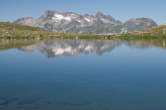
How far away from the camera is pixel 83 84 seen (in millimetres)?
32281

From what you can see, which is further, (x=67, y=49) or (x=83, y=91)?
(x=67, y=49)

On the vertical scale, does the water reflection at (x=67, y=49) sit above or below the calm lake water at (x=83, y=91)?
above

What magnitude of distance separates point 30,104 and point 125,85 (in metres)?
14.1

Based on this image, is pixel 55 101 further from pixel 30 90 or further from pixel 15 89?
pixel 15 89

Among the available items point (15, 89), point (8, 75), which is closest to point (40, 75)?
point (8, 75)

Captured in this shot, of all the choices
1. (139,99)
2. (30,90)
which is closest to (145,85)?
(139,99)

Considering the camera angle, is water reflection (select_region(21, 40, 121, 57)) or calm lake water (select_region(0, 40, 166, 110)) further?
water reflection (select_region(21, 40, 121, 57))

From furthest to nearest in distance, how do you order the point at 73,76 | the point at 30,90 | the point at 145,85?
1. the point at 73,76
2. the point at 145,85
3. the point at 30,90

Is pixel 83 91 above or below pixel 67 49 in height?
below

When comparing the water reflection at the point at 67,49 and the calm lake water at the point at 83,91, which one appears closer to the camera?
the calm lake water at the point at 83,91

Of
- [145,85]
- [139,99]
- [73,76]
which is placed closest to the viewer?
[139,99]

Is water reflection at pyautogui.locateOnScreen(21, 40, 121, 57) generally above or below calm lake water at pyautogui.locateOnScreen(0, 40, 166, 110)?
→ above

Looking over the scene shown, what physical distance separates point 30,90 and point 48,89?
2265 mm

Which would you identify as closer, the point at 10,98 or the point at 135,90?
the point at 10,98
